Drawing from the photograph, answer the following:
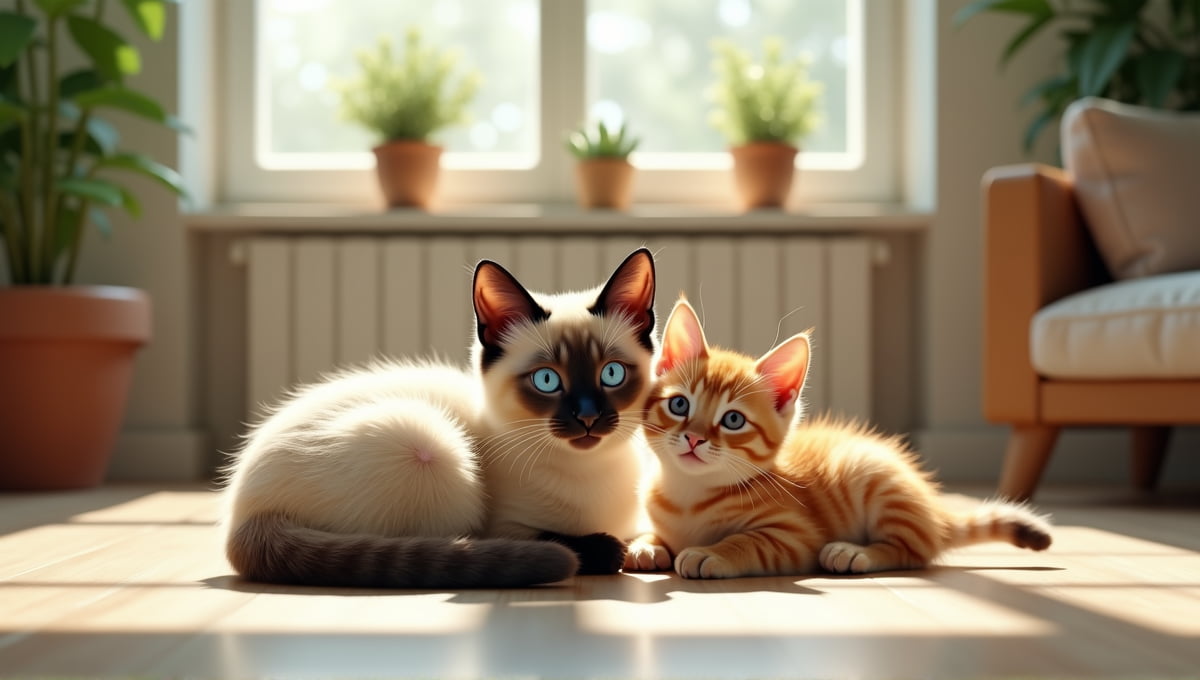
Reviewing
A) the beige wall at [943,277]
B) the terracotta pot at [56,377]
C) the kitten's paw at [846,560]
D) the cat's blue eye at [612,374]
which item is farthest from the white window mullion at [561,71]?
the kitten's paw at [846,560]

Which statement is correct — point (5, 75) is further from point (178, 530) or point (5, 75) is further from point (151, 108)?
point (178, 530)

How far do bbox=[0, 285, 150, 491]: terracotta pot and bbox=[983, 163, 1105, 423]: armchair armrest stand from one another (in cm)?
223

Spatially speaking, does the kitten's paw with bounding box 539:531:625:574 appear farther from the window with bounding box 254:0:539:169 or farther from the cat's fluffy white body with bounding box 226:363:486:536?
the window with bounding box 254:0:539:169

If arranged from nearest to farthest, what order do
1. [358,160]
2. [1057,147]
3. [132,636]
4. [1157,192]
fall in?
[132,636] < [1157,192] < [1057,147] < [358,160]

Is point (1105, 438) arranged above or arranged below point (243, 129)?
below

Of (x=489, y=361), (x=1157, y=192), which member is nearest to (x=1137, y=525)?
(x=1157, y=192)

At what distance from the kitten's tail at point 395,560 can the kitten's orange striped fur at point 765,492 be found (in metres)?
0.23

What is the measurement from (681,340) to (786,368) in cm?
15

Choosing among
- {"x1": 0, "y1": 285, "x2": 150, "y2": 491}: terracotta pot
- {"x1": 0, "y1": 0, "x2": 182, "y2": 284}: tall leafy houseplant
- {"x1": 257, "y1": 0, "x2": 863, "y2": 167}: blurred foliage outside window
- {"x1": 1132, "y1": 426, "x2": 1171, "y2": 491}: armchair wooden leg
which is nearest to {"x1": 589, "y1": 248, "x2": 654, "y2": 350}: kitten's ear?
{"x1": 0, "y1": 0, "x2": 182, "y2": 284}: tall leafy houseplant

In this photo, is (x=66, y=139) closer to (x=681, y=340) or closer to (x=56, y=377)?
(x=56, y=377)

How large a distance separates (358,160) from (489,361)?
7.92 ft

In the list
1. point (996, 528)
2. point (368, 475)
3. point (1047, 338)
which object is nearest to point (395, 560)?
point (368, 475)

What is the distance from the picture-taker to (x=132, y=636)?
1125 mm

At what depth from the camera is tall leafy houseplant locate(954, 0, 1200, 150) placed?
3.07 metres
